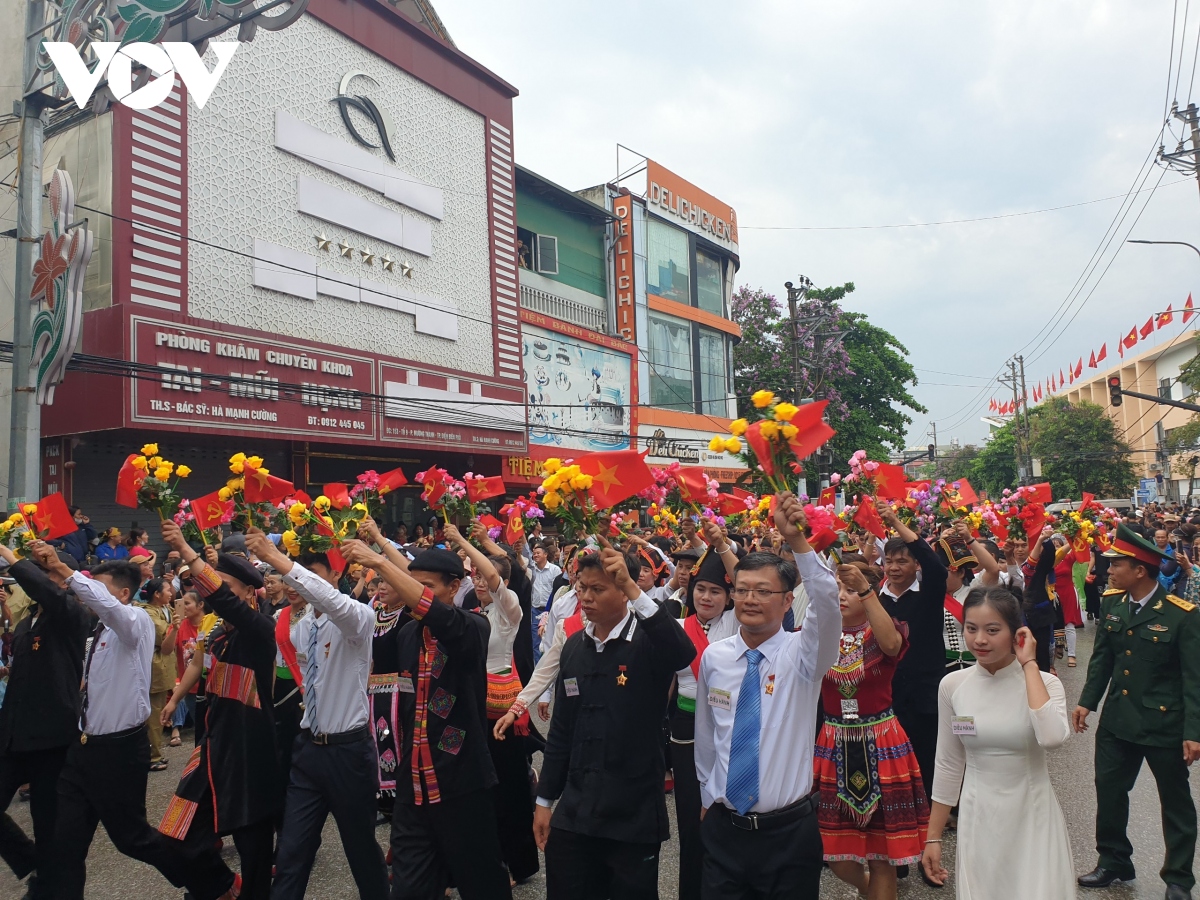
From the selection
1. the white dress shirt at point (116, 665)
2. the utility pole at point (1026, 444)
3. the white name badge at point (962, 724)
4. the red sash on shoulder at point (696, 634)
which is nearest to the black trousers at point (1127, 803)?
the white name badge at point (962, 724)

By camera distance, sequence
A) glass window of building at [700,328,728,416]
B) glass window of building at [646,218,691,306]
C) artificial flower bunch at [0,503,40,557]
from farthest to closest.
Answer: glass window of building at [700,328,728,416]
glass window of building at [646,218,691,306]
artificial flower bunch at [0,503,40,557]

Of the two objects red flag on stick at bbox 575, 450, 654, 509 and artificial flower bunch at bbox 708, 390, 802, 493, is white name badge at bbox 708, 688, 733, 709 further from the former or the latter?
red flag on stick at bbox 575, 450, 654, 509

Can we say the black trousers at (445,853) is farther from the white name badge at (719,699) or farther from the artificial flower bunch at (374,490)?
the artificial flower bunch at (374,490)

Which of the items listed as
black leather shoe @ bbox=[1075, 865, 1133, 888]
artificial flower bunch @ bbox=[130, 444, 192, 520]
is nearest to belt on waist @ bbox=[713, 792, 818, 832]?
black leather shoe @ bbox=[1075, 865, 1133, 888]

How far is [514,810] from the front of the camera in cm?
546

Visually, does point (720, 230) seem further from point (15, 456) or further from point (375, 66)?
point (15, 456)

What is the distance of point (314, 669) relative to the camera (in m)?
4.70

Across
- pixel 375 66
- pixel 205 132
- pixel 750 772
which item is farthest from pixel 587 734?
pixel 375 66

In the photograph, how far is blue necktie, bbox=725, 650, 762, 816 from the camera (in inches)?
132

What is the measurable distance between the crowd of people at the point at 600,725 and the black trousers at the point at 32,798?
0.02 meters

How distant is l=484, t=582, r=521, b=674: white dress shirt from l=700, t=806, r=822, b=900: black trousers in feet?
8.30

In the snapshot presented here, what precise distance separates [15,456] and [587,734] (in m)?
10.1

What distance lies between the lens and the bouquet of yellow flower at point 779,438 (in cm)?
355

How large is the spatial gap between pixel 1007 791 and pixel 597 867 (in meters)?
1.63
